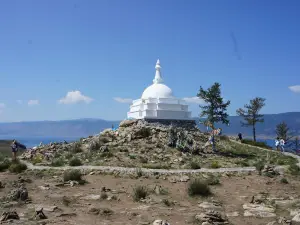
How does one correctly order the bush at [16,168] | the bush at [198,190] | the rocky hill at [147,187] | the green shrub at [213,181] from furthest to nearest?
1. the bush at [16,168]
2. the green shrub at [213,181]
3. the bush at [198,190]
4. the rocky hill at [147,187]

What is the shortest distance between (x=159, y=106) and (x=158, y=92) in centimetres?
284

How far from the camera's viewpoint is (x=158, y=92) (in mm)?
42688

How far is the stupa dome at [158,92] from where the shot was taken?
42438mm

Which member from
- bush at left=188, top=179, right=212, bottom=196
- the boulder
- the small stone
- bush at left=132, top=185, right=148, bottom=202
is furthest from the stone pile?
the boulder

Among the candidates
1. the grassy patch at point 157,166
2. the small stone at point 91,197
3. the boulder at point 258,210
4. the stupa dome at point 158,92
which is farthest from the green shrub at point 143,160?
the stupa dome at point 158,92

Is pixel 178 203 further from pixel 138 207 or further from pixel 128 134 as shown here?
pixel 128 134

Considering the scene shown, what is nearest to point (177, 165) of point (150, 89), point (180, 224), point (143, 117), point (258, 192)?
point (258, 192)

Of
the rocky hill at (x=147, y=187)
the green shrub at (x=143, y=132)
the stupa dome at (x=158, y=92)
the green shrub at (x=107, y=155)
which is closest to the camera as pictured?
the rocky hill at (x=147, y=187)

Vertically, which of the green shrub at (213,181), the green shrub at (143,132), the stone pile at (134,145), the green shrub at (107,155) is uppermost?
the green shrub at (143,132)

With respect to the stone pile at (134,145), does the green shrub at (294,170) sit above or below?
below

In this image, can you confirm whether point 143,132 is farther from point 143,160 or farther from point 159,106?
point 159,106

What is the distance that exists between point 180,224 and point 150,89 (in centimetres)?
3315

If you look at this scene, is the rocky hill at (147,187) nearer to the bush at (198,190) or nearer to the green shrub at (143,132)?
the bush at (198,190)

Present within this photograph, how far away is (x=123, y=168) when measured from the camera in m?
22.4
